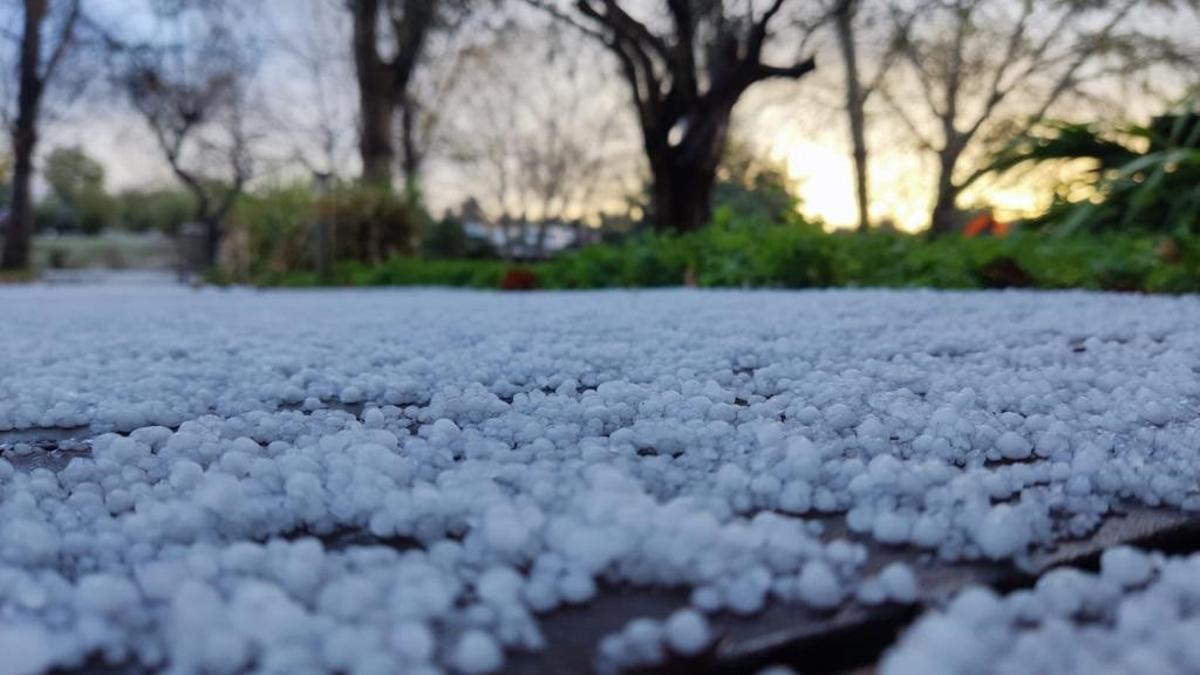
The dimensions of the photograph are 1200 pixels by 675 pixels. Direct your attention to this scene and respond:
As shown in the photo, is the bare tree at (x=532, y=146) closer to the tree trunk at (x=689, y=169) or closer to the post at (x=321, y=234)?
the post at (x=321, y=234)

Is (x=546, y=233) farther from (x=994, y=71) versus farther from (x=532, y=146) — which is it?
(x=994, y=71)

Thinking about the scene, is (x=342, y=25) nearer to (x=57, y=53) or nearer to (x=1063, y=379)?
(x=57, y=53)

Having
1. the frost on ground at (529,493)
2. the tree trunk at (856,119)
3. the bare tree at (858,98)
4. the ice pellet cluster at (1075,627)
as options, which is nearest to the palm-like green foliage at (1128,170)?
the frost on ground at (529,493)

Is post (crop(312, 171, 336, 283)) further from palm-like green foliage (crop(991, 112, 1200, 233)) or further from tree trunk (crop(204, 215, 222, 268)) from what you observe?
palm-like green foliage (crop(991, 112, 1200, 233))

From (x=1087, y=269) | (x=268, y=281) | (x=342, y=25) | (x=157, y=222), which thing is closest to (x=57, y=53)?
(x=342, y=25)

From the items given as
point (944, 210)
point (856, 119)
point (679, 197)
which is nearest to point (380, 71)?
point (679, 197)

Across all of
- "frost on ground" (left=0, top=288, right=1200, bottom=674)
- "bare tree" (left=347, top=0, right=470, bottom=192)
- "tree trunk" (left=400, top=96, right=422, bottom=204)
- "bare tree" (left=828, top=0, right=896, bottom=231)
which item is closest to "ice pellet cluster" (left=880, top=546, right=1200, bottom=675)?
"frost on ground" (left=0, top=288, right=1200, bottom=674)

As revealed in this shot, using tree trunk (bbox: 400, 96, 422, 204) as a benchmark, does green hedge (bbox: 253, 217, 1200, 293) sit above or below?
below

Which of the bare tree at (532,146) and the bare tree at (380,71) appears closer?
the bare tree at (380,71)
